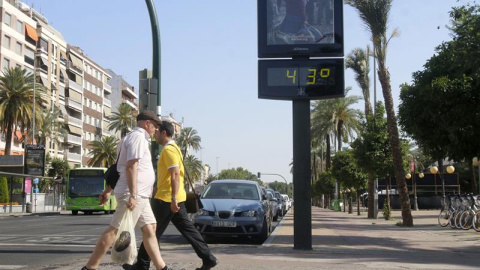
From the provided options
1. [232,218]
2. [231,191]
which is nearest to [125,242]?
[232,218]

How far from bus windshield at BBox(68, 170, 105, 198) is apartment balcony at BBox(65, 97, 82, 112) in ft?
146

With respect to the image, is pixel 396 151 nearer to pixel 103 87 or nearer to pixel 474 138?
pixel 474 138

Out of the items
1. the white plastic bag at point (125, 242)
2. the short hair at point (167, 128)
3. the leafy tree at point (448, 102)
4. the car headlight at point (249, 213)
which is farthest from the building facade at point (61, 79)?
the white plastic bag at point (125, 242)

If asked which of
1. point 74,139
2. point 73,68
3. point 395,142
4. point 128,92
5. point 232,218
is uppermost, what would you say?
point 128,92

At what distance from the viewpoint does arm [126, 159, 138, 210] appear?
6352mm

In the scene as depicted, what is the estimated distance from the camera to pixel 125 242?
6.34 metres

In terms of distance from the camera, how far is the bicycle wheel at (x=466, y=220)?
19562 millimetres

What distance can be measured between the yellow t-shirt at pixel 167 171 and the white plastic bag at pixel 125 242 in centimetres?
127

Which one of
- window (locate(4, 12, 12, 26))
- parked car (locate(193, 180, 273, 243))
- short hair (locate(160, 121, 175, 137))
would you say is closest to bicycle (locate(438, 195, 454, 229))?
parked car (locate(193, 180, 273, 243))

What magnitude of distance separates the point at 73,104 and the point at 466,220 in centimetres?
7107

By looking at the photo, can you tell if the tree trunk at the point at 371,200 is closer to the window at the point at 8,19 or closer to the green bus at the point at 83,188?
the green bus at the point at 83,188

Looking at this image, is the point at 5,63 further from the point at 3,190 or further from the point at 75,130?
the point at 75,130

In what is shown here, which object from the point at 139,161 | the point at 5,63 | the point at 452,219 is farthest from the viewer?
the point at 5,63

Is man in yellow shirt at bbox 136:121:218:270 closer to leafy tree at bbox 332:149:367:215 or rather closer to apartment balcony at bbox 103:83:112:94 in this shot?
leafy tree at bbox 332:149:367:215
